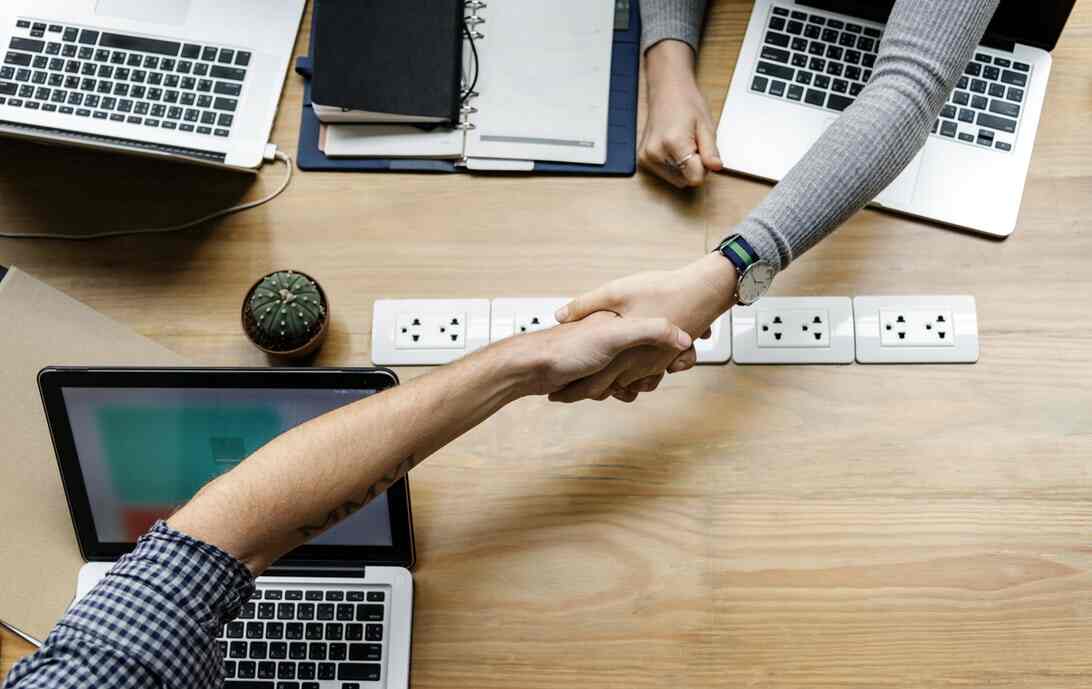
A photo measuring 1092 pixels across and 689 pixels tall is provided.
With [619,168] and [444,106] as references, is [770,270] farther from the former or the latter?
[444,106]

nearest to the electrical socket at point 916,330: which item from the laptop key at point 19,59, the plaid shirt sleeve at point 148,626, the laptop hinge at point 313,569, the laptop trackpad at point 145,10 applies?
the laptop hinge at point 313,569

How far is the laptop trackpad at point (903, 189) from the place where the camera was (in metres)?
1.10

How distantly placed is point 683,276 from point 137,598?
1.89 feet

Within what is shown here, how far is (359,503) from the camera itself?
0.90 m

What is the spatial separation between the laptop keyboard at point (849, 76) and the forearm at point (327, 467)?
50 centimetres

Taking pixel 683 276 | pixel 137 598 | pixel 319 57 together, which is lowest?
pixel 137 598

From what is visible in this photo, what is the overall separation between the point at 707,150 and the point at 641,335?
10.1 inches

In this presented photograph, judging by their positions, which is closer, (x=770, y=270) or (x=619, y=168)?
(x=770, y=270)

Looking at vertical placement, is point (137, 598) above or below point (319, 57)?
below

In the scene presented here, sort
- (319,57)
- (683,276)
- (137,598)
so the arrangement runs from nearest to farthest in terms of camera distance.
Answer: (137,598)
(683,276)
(319,57)

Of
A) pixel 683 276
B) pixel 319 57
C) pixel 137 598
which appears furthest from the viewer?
pixel 319 57

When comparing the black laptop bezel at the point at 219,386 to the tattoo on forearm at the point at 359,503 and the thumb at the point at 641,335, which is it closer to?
the tattoo on forearm at the point at 359,503

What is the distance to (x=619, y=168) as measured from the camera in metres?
1.14

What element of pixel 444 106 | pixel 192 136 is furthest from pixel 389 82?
pixel 192 136
